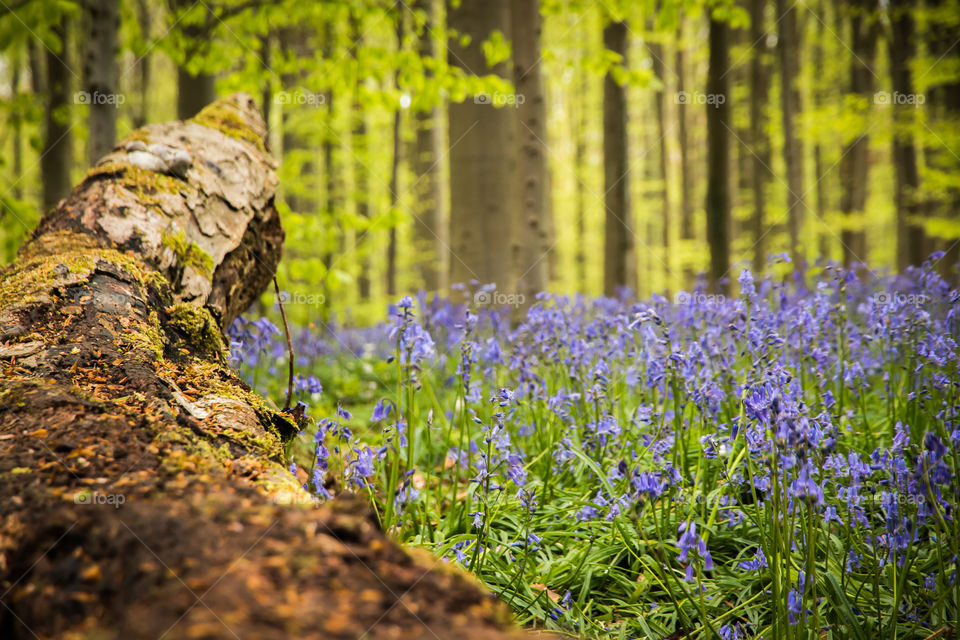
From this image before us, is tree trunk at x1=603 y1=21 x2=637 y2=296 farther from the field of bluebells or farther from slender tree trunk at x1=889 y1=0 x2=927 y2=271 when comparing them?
slender tree trunk at x1=889 y1=0 x2=927 y2=271

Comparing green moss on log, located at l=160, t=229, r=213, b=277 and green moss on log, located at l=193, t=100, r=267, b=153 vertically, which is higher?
green moss on log, located at l=193, t=100, r=267, b=153

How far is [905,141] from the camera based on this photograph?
9781 millimetres

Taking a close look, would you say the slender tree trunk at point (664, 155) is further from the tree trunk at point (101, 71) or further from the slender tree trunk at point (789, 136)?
the tree trunk at point (101, 71)

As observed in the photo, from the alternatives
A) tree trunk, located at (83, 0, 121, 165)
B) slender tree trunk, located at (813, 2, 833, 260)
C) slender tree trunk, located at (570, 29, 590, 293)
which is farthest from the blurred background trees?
slender tree trunk, located at (570, 29, 590, 293)

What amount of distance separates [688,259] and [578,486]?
14.2 metres

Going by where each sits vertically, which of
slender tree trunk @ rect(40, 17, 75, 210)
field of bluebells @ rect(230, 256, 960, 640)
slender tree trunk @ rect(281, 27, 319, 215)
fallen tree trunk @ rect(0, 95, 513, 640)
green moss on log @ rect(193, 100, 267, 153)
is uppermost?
slender tree trunk @ rect(281, 27, 319, 215)

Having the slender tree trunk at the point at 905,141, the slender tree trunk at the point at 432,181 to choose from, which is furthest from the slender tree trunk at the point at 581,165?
the slender tree trunk at the point at 905,141

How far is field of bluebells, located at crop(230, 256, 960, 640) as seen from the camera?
1.63 metres

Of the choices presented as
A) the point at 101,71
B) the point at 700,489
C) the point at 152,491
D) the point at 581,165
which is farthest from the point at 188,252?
the point at 581,165

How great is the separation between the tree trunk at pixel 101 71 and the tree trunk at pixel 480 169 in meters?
2.73

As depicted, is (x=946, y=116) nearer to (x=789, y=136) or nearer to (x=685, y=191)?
(x=789, y=136)

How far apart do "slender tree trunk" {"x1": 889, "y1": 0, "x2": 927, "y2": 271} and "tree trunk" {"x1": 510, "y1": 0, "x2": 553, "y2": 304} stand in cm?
741

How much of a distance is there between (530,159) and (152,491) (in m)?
4.88

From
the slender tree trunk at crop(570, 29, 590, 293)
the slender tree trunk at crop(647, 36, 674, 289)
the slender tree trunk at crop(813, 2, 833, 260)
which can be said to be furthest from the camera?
the slender tree trunk at crop(570, 29, 590, 293)
